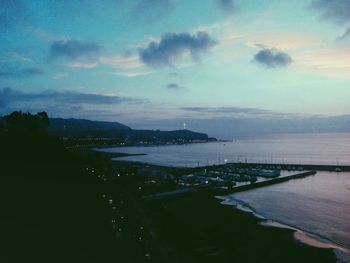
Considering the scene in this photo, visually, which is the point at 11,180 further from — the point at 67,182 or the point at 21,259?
the point at 21,259

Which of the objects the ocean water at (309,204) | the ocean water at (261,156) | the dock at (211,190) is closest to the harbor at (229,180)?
the dock at (211,190)

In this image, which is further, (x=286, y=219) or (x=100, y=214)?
(x=286, y=219)

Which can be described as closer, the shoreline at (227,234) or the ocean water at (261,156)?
the shoreline at (227,234)

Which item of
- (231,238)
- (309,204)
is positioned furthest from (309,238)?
(309,204)

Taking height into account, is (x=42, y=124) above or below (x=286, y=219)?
above

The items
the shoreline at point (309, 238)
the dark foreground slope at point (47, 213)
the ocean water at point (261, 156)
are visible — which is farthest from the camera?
the ocean water at point (261, 156)

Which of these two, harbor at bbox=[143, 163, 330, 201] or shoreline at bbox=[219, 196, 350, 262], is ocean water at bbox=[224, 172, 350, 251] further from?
harbor at bbox=[143, 163, 330, 201]

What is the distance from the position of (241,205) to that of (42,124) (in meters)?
34.3

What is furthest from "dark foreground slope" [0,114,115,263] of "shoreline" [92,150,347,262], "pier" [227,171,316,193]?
"pier" [227,171,316,193]

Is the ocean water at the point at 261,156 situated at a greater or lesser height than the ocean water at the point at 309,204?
greater

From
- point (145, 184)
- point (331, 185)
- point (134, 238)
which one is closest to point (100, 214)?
point (134, 238)

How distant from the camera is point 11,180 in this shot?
68.8 feet

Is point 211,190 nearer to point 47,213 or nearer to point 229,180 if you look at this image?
point 229,180

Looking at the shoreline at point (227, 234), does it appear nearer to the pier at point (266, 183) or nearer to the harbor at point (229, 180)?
the harbor at point (229, 180)
